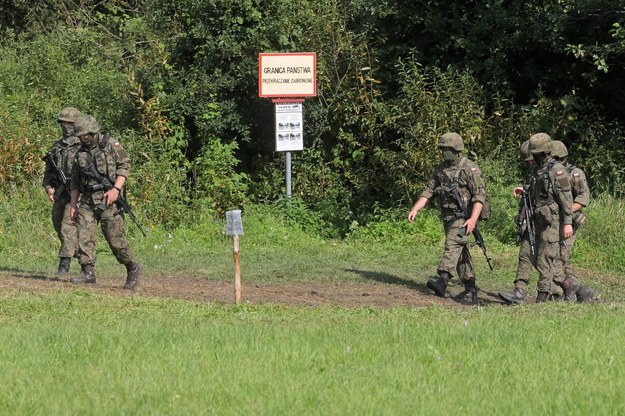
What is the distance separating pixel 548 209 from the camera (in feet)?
40.7

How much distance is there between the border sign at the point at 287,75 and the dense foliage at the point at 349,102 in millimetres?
1304

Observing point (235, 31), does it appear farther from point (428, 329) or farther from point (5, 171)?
point (428, 329)

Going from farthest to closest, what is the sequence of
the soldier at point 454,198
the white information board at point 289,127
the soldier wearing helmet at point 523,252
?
the white information board at point 289,127 < the soldier at point 454,198 < the soldier wearing helmet at point 523,252

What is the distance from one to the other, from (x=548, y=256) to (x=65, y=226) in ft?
19.1

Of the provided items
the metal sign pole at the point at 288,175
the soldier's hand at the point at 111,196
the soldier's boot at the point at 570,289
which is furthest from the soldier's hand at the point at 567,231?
the metal sign pole at the point at 288,175

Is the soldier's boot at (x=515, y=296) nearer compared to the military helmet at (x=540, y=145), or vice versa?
the military helmet at (x=540, y=145)

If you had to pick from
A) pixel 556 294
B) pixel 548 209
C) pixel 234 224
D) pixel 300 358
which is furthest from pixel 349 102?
pixel 300 358

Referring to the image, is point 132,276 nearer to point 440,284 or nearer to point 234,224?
point 234,224

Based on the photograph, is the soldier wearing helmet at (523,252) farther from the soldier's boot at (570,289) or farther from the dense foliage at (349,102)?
the dense foliage at (349,102)

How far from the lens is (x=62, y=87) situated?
74.0 feet

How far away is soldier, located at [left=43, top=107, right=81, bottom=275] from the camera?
535 inches

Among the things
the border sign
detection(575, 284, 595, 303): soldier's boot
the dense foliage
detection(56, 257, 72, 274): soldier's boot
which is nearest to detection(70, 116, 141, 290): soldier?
detection(56, 257, 72, 274): soldier's boot

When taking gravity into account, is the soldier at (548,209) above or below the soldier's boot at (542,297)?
above

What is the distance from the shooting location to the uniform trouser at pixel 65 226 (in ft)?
45.5
